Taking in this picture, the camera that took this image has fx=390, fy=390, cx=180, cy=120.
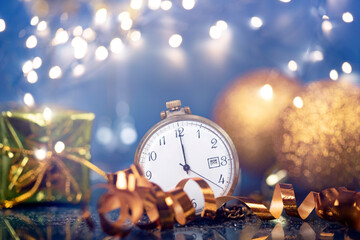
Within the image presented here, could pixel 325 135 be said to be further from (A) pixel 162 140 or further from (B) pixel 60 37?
(B) pixel 60 37

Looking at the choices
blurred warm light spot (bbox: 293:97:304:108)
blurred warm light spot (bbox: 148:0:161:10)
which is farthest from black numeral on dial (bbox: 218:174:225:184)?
blurred warm light spot (bbox: 148:0:161:10)

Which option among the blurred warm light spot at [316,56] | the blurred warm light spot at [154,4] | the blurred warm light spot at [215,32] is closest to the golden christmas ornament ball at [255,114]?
the blurred warm light spot at [316,56]

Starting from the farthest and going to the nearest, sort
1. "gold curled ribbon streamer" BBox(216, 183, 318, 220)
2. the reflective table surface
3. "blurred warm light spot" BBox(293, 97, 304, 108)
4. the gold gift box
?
"blurred warm light spot" BBox(293, 97, 304, 108), the gold gift box, "gold curled ribbon streamer" BBox(216, 183, 318, 220), the reflective table surface

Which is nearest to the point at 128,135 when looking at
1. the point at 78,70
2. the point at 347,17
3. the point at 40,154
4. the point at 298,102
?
the point at 78,70

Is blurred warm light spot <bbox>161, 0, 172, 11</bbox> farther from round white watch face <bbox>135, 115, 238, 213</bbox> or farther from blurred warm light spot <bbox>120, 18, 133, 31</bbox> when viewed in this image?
round white watch face <bbox>135, 115, 238, 213</bbox>

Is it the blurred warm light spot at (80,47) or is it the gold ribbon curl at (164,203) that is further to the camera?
the blurred warm light spot at (80,47)

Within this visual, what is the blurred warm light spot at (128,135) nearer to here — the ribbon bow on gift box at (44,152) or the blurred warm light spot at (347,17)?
the ribbon bow on gift box at (44,152)

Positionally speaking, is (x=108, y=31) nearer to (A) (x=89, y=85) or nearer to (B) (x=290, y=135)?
(A) (x=89, y=85)
